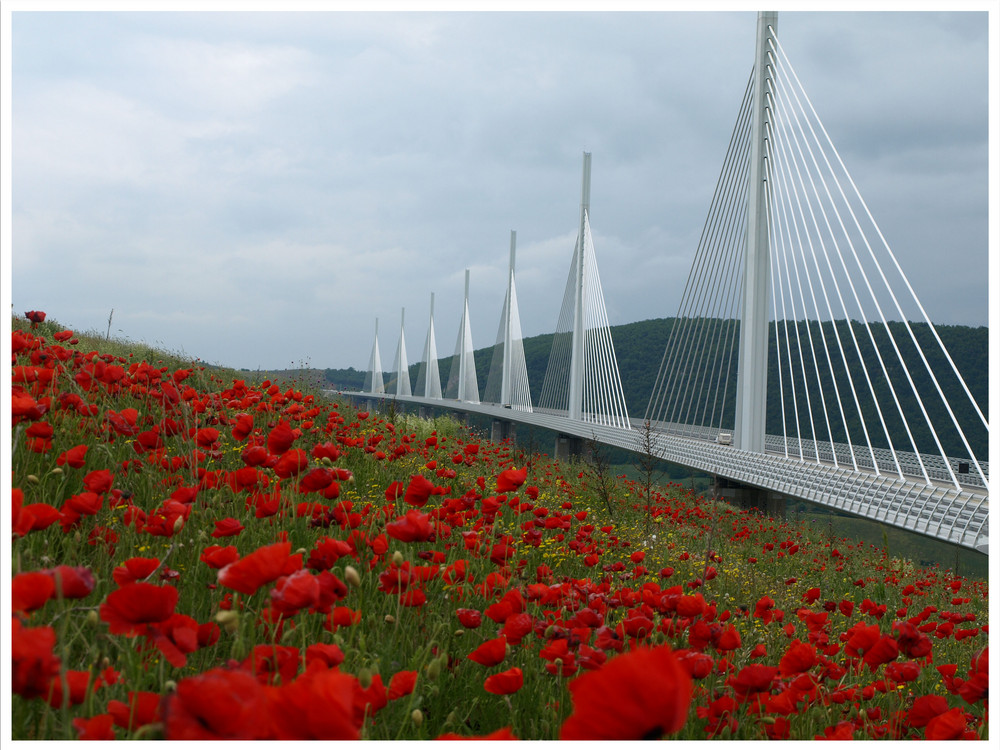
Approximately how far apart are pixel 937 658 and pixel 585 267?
63.9ft

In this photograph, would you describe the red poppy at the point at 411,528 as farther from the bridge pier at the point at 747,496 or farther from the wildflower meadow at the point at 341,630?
the bridge pier at the point at 747,496

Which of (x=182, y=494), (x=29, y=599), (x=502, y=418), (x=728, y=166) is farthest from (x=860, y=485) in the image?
(x=502, y=418)

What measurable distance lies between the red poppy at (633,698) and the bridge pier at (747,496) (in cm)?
1269

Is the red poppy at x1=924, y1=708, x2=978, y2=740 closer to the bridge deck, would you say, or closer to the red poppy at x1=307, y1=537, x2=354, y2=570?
the red poppy at x1=307, y1=537, x2=354, y2=570

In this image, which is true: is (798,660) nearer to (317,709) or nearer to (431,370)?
(317,709)

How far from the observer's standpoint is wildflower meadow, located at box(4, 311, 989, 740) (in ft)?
2.16

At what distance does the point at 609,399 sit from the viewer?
2008 cm

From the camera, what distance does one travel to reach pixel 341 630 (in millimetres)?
1648

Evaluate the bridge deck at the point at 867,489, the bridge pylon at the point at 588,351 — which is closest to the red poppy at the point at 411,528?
the bridge deck at the point at 867,489

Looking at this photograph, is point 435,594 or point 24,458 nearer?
point 435,594

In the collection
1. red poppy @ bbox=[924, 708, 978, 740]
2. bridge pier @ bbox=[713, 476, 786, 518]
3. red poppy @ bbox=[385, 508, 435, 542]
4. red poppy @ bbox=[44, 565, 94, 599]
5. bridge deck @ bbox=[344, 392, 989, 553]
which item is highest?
red poppy @ bbox=[44, 565, 94, 599]

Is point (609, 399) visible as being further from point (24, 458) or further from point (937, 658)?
point (24, 458)

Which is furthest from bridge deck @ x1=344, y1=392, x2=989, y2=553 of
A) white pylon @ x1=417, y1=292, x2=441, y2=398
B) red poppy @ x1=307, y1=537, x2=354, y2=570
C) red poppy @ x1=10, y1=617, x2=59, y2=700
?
white pylon @ x1=417, y1=292, x2=441, y2=398

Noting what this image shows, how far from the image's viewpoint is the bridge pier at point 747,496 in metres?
12.5
